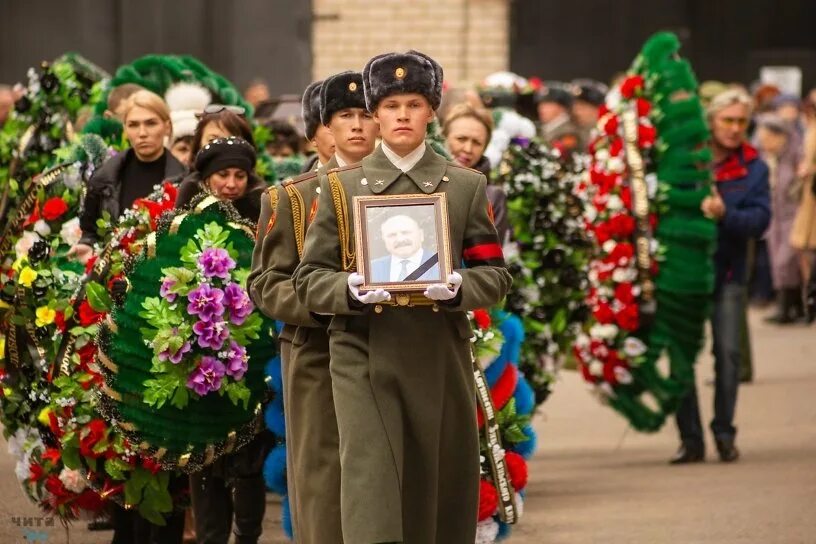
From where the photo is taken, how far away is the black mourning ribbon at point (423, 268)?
5250 mm

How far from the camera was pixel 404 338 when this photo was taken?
17.7 ft

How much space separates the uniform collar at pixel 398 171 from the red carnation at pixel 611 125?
4.10 m

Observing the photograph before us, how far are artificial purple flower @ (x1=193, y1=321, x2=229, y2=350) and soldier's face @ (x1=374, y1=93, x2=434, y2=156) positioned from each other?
1.37 metres

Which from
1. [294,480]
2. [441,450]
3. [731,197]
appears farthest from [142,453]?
[731,197]

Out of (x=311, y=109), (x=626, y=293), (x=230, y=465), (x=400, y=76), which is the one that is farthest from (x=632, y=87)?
(x=400, y=76)

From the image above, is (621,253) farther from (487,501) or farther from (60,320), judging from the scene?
(60,320)

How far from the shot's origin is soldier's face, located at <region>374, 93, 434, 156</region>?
553 cm

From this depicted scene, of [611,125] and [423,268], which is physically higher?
[611,125]

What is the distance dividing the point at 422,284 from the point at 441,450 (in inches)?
23.4

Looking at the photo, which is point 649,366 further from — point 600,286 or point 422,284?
point 422,284

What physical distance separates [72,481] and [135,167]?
1.46 metres

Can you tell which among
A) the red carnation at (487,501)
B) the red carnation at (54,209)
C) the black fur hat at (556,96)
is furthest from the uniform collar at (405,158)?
the black fur hat at (556,96)

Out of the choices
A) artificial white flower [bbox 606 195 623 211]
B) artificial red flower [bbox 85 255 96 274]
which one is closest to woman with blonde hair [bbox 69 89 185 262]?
artificial red flower [bbox 85 255 96 274]

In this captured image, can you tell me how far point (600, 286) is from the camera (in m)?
9.52
